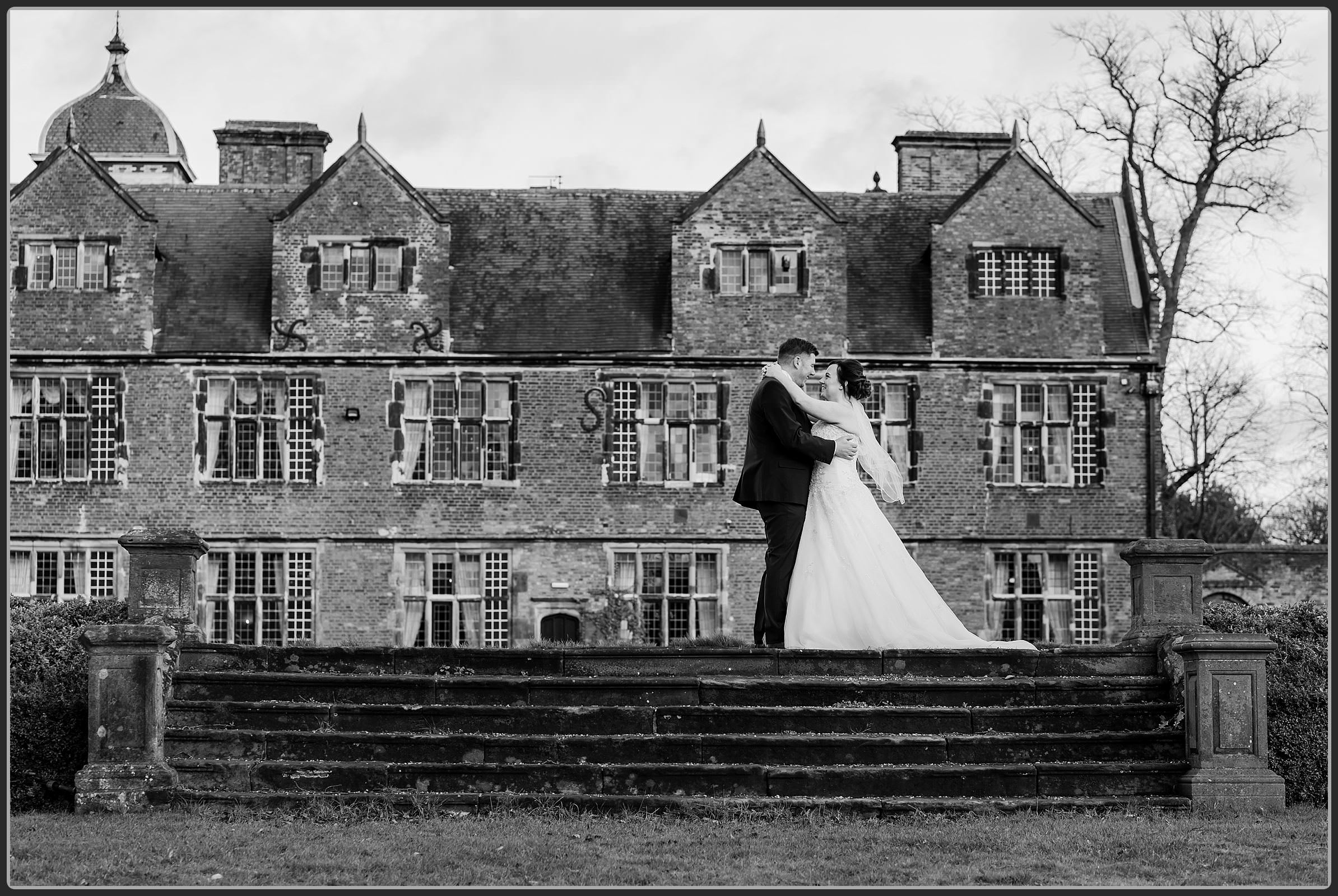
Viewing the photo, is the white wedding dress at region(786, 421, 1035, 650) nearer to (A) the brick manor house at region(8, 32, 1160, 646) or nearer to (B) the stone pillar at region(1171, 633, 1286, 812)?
(B) the stone pillar at region(1171, 633, 1286, 812)

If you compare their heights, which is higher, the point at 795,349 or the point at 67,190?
the point at 67,190

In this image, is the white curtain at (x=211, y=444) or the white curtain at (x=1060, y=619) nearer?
the white curtain at (x=1060, y=619)

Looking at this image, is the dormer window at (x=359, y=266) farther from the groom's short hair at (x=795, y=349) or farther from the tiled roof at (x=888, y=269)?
the groom's short hair at (x=795, y=349)

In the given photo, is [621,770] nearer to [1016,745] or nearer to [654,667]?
[654,667]

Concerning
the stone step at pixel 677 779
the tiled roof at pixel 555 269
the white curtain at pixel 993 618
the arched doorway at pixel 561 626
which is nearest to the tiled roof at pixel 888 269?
the tiled roof at pixel 555 269

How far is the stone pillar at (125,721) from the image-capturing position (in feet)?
40.5

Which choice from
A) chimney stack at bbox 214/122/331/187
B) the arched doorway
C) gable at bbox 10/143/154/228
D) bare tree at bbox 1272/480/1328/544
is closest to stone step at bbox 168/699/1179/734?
the arched doorway

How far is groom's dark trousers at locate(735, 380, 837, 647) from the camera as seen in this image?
14.4 m

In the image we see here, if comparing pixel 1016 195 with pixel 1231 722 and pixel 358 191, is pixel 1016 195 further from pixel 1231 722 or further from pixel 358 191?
pixel 1231 722

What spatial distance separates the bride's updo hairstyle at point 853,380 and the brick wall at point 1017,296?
1440 cm

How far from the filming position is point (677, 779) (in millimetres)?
12375

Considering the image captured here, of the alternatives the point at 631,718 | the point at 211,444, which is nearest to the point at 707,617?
the point at 211,444

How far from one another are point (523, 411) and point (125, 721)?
53.6 feet

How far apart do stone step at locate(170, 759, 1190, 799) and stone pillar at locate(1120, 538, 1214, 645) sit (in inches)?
106
